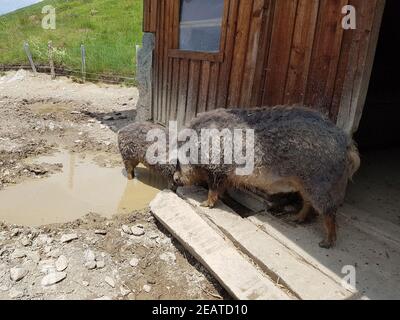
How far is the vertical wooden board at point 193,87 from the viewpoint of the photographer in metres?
5.97

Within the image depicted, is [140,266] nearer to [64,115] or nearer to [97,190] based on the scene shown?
[97,190]

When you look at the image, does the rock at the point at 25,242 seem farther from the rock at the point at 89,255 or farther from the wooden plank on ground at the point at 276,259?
the wooden plank on ground at the point at 276,259

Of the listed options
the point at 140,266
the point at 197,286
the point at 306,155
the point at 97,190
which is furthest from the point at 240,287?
the point at 97,190

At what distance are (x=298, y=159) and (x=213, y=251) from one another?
1.37m

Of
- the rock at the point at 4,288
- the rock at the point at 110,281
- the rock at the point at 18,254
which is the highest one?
the rock at the point at 18,254

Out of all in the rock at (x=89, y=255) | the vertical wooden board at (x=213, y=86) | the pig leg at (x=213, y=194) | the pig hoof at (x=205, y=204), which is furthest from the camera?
the vertical wooden board at (x=213, y=86)

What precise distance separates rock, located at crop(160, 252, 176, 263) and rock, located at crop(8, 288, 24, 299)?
1.47 meters

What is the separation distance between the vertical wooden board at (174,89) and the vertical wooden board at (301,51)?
271cm

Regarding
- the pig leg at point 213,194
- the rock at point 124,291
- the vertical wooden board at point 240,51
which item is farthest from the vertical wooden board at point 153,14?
the rock at point 124,291

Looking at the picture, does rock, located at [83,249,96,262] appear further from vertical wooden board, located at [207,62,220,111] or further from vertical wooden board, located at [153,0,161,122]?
vertical wooden board, located at [153,0,161,122]

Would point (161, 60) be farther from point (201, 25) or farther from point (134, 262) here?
point (134, 262)

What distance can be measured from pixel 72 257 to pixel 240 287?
6.28 feet

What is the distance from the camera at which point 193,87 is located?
612 cm
